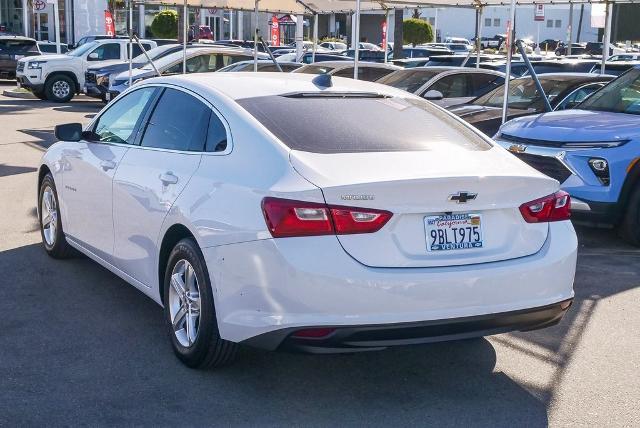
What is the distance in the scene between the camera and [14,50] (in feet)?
99.8

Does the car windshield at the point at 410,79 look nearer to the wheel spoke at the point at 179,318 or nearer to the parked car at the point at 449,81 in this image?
the parked car at the point at 449,81

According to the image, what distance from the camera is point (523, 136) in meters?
8.38

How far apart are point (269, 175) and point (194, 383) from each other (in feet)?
3.89

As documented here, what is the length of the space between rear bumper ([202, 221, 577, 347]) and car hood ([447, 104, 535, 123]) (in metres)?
7.68

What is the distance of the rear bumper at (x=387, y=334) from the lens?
414cm

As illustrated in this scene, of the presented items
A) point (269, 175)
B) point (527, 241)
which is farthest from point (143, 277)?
point (527, 241)

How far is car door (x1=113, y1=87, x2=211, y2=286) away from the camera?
508cm

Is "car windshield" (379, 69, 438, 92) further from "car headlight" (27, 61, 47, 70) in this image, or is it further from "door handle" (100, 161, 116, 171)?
"car headlight" (27, 61, 47, 70)

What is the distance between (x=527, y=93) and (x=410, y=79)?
2584 millimetres

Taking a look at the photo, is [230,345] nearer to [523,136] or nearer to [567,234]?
[567,234]

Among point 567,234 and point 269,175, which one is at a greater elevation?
point 269,175

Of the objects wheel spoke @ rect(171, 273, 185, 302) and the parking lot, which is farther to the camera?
wheel spoke @ rect(171, 273, 185, 302)

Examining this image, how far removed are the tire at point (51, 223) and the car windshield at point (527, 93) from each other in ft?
23.4

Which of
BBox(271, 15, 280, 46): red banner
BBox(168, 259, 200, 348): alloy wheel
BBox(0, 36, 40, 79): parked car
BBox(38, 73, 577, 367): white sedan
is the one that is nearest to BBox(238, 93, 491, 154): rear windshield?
BBox(38, 73, 577, 367): white sedan
